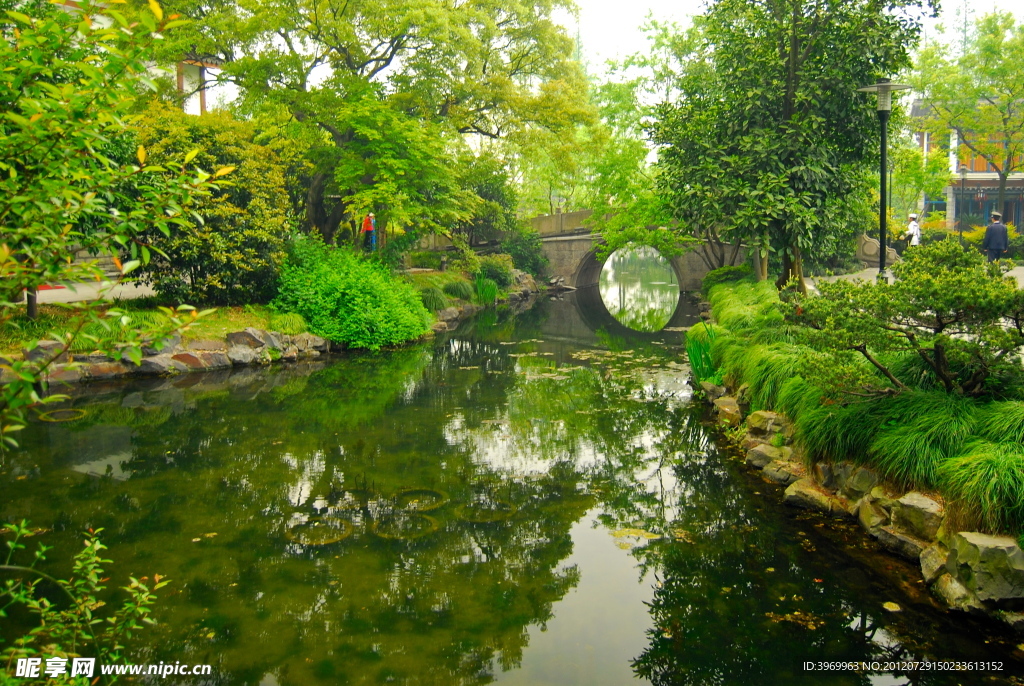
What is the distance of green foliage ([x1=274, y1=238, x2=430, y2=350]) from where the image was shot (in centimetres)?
1753

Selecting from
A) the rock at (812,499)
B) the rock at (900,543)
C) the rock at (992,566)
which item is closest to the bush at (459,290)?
the rock at (812,499)

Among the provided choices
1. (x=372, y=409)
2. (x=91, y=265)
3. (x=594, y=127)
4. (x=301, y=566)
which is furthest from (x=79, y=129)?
(x=594, y=127)

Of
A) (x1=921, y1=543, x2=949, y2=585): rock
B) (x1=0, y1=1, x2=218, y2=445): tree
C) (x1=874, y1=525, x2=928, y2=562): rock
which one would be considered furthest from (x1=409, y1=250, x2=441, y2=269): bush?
(x1=0, y1=1, x2=218, y2=445): tree

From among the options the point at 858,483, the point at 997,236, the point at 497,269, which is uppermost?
the point at 997,236

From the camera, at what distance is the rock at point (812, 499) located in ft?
24.0

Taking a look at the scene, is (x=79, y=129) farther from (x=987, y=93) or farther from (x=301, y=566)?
(x=987, y=93)

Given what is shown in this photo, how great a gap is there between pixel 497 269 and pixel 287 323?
14182 millimetres

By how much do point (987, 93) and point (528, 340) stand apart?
76.8 ft

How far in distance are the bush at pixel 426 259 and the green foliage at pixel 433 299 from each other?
528 cm

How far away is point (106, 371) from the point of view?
555 inches

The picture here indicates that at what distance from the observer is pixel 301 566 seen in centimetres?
640

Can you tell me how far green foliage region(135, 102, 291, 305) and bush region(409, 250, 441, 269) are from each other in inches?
413

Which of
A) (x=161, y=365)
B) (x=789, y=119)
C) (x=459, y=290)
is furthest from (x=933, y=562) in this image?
(x=459, y=290)

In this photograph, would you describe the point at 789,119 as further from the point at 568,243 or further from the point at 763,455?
the point at 568,243
